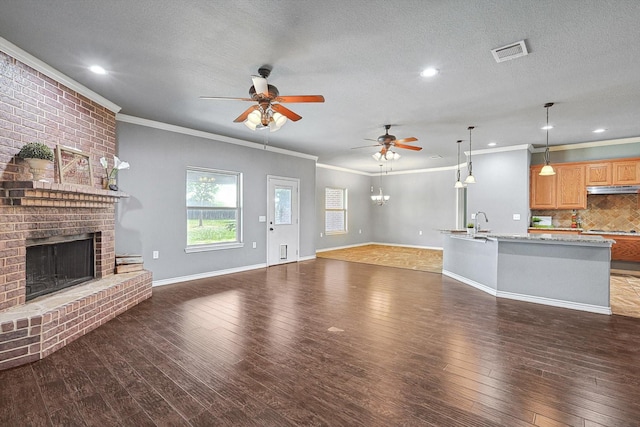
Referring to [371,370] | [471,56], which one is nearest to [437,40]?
[471,56]

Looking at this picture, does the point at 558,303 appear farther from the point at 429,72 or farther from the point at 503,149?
the point at 503,149

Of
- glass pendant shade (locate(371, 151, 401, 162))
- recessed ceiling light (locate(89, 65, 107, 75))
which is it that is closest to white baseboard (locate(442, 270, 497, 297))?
glass pendant shade (locate(371, 151, 401, 162))

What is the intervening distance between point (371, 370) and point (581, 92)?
4095mm

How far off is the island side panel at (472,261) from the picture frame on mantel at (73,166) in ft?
18.4

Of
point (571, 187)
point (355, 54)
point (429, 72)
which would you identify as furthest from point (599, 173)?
point (355, 54)

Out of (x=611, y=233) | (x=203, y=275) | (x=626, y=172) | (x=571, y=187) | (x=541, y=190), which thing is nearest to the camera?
(x=203, y=275)

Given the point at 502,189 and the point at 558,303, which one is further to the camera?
the point at 502,189

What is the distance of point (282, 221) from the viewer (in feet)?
23.5

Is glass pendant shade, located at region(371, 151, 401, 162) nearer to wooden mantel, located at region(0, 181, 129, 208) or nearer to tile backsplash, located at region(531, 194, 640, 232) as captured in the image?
wooden mantel, located at region(0, 181, 129, 208)

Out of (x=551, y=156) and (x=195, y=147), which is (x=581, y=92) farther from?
(x=195, y=147)

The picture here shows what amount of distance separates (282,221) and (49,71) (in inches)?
188

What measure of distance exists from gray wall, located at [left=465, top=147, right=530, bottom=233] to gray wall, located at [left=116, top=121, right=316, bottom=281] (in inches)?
193

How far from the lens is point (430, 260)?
7793 mm

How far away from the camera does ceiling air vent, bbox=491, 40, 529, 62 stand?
8.59 feet
